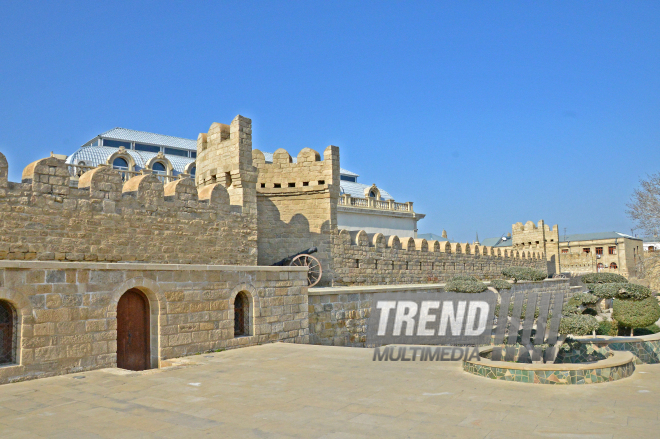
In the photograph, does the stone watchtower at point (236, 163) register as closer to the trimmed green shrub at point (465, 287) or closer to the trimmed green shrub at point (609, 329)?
the trimmed green shrub at point (465, 287)

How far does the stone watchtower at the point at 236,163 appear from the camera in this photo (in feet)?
41.7

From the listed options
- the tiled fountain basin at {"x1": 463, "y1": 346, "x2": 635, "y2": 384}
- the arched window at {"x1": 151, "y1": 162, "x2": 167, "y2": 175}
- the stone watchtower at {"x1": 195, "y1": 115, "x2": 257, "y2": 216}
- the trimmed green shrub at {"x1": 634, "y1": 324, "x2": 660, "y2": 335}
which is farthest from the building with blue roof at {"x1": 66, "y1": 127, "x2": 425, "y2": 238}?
the tiled fountain basin at {"x1": 463, "y1": 346, "x2": 635, "y2": 384}

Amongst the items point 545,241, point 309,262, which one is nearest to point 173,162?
point 309,262

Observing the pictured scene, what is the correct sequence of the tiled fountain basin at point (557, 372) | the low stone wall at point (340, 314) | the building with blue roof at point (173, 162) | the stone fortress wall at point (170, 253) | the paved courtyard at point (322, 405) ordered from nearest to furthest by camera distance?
the paved courtyard at point (322, 405) → the tiled fountain basin at point (557, 372) → the stone fortress wall at point (170, 253) → the low stone wall at point (340, 314) → the building with blue roof at point (173, 162)

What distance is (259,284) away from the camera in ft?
31.0

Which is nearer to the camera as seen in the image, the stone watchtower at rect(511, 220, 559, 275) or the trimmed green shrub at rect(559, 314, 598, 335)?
the trimmed green shrub at rect(559, 314, 598, 335)

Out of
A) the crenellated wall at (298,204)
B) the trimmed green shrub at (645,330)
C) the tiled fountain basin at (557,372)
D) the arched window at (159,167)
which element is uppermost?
the arched window at (159,167)

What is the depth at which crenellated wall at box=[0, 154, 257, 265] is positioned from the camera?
28.6ft

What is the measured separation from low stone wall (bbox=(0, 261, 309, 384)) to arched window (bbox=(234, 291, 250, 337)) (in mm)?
71

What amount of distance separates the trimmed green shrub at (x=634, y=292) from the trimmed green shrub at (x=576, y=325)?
5.65m

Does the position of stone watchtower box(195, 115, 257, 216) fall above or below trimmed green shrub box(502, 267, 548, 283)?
above

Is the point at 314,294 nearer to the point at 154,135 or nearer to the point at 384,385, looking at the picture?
the point at 384,385

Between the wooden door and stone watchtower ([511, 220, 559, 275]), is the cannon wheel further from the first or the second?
stone watchtower ([511, 220, 559, 275])

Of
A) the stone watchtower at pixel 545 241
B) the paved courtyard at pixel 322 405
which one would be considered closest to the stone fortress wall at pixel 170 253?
the paved courtyard at pixel 322 405
